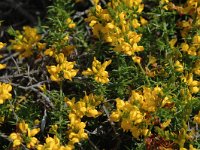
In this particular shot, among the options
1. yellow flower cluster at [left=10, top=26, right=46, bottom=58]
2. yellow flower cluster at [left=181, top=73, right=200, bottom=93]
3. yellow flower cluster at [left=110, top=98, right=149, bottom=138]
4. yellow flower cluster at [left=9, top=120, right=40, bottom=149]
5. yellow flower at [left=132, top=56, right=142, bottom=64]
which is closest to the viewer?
yellow flower cluster at [left=110, top=98, right=149, bottom=138]

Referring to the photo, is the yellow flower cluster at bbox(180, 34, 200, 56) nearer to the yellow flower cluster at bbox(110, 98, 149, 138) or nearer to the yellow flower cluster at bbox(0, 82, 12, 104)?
the yellow flower cluster at bbox(110, 98, 149, 138)

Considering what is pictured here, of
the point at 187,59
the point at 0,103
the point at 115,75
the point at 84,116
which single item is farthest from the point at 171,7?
the point at 0,103

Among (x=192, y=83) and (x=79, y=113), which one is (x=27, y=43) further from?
(x=192, y=83)

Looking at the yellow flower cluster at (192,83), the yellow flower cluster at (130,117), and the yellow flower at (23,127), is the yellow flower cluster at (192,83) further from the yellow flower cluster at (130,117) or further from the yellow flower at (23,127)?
the yellow flower at (23,127)

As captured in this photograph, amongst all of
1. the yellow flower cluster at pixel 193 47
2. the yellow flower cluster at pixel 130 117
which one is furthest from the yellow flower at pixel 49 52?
the yellow flower cluster at pixel 193 47

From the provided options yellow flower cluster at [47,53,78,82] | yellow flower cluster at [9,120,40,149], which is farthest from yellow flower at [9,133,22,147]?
yellow flower cluster at [47,53,78,82]

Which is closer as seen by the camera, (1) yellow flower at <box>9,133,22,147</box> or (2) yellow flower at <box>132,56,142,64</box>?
(1) yellow flower at <box>9,133,22,147</box>

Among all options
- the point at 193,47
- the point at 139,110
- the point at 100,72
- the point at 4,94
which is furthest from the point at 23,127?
the point at 193,47
